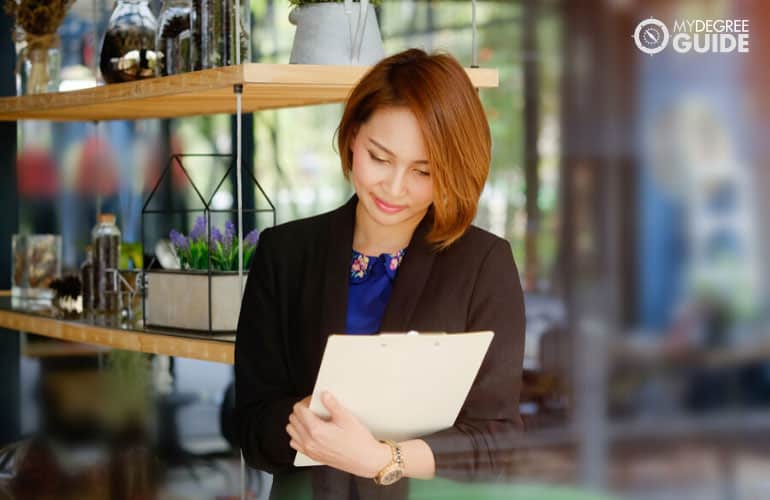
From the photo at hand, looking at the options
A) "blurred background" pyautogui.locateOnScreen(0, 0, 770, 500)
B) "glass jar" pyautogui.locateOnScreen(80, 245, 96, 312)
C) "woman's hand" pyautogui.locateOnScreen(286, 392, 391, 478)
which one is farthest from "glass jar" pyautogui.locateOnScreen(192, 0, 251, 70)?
"blurred background" pyautogui.locateOnScreen(0, 0, 770, 500)

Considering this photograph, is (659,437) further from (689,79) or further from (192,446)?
(192,446)

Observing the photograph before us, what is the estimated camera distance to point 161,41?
2.16m

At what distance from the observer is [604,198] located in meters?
6.07

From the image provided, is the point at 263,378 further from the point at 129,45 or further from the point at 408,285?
the point at 129,45

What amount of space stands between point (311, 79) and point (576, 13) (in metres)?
4.27

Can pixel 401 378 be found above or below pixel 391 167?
below

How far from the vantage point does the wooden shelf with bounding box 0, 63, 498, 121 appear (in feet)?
5.73

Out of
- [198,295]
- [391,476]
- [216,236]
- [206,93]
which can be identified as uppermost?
[206,93]

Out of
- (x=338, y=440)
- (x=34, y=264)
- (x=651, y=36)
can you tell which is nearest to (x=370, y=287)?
(x=338, y=440)

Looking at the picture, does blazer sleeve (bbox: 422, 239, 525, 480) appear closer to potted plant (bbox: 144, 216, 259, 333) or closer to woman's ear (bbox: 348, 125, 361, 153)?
woman's ear (bbox: 348, 125, 361, 153)

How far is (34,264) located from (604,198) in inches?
154

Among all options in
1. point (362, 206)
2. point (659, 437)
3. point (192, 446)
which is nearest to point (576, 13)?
point (659, 437)

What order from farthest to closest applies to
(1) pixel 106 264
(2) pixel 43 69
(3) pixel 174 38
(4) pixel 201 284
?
(2) pixel 43 69 → (1) pixel 106 264 → (3) pixel 174 38 → (4) pixel 201 284

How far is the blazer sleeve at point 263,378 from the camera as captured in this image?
1.23 m
